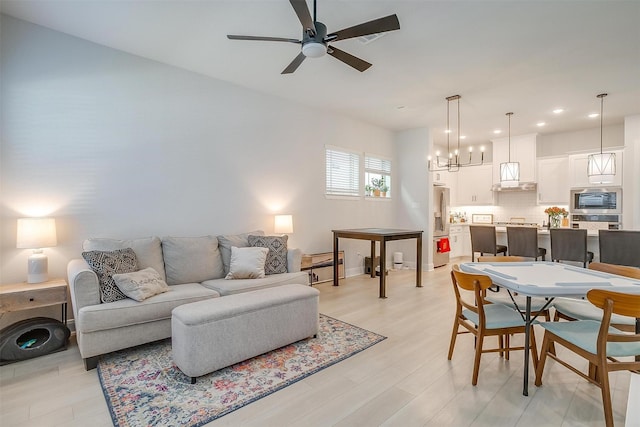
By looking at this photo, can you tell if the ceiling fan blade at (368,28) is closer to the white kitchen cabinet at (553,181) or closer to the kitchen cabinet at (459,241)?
the white kitchen cabinet at (553,181)

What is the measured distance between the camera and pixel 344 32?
2.30 metres

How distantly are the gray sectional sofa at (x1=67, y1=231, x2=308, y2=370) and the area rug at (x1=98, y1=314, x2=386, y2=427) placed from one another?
20 cm

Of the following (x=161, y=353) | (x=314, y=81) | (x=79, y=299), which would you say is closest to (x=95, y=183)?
(x=79, y=299)

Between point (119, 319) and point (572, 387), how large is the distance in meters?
3.51

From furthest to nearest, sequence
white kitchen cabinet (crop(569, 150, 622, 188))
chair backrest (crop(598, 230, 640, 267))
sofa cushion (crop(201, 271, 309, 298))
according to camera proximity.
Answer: white kitchen cabinet (crop(569, 150, 622, 188)) < chair backrest (crop(598, 230, 640, 267)) < sofa cushion (crop(201, 271, 309, 298))

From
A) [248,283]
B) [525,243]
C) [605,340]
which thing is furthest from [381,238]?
[605,340]

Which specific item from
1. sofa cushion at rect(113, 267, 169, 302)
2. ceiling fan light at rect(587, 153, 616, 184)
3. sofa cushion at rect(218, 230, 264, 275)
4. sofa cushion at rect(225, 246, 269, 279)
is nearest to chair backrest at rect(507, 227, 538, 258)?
ceiling fan light at rect(587, 153, 616, 184)

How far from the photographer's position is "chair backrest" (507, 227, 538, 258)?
509cm

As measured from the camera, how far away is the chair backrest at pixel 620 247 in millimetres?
4164

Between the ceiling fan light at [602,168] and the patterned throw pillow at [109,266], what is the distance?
21.8 ft

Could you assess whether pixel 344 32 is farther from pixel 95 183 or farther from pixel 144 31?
pixel 95 183

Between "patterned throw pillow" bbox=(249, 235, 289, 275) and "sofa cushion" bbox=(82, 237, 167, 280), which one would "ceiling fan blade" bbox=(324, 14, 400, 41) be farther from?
"sofa cushion" bbox=(82, 237, 167, 280)

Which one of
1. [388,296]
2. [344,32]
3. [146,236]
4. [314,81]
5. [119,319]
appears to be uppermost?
[314,81]

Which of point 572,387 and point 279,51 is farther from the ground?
point 279,51
